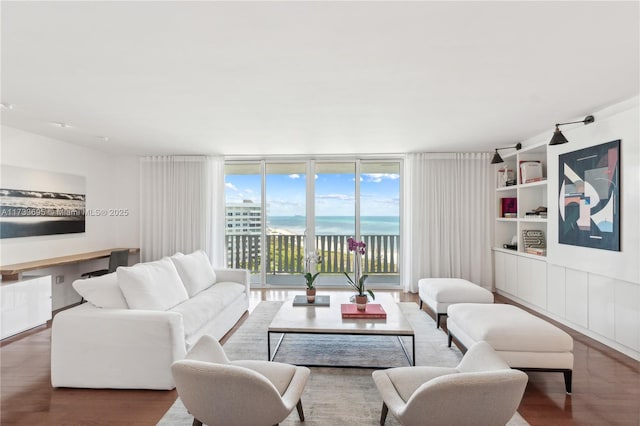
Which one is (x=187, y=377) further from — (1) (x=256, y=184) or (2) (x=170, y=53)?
(1) (x=256, y=184)

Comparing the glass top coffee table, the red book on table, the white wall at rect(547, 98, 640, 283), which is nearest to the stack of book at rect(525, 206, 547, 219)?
the white wall at rect(547, 98, 640, 283)

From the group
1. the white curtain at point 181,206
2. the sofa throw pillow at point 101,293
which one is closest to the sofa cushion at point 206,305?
the sofa throw pillow at point 101,293

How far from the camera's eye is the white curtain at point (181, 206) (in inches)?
231

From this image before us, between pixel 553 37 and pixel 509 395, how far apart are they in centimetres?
195

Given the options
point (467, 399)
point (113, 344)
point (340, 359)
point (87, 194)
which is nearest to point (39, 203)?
point (87, 194)

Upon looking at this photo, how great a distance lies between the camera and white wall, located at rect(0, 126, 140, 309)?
4.16 metres

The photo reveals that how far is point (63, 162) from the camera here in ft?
15.9

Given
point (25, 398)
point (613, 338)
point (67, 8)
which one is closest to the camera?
point (67, 8)

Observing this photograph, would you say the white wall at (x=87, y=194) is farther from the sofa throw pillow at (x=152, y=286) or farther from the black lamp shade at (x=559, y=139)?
the black lamp shade at (x=559, y=139)

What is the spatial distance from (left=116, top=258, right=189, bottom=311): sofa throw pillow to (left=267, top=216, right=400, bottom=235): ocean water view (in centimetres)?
283

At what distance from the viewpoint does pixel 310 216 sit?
5.91 m

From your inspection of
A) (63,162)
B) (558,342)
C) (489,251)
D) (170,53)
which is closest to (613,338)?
(558,342)

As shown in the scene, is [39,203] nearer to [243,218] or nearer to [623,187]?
[243,218]

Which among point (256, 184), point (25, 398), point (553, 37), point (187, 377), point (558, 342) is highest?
point (553, 37)
